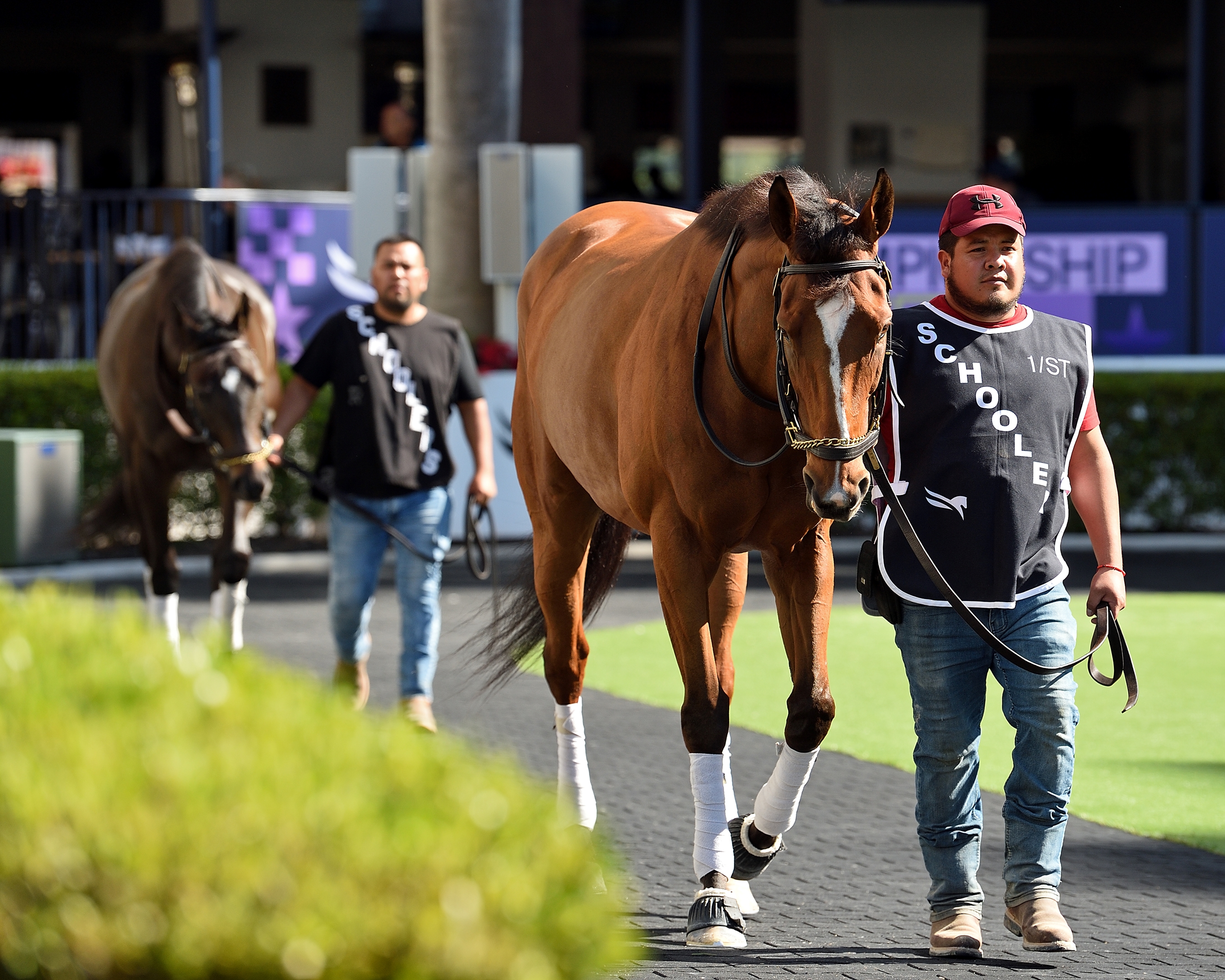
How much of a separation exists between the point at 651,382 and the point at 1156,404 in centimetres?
1060

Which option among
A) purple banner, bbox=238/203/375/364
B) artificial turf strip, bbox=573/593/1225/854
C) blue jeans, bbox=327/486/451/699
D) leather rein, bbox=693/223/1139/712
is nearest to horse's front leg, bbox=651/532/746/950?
leather rein, bbox=693/223/1139/712

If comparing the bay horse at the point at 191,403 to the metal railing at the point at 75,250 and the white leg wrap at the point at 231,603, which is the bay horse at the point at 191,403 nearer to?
the white leg wrap at the point at 231,603

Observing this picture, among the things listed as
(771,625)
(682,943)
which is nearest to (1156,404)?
(771,625)

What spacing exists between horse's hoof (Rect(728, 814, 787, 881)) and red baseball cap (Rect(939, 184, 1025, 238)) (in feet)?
5.65

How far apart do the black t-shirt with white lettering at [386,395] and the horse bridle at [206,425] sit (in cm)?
33

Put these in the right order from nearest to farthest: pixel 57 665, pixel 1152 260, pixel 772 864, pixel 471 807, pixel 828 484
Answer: pixel 471 807 → pixel 57 665 → pixel 828 484 → pixel 772 864 → pixel 1152 260

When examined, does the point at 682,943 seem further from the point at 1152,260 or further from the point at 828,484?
the point at 1152,260

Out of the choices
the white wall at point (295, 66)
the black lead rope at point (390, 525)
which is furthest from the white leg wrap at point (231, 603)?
the white wall at point (295, 66)

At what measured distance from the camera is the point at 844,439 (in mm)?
3822

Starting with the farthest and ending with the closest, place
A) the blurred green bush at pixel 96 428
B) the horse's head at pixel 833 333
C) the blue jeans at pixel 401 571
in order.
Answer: the blurred green bush at pixel 96 428 < the blue jeans at pixel 401 571 < the horse's head at pixel 833 333

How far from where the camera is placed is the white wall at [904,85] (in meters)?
22.6

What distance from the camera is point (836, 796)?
6.10 m

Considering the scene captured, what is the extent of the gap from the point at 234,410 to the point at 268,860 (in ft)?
19.3

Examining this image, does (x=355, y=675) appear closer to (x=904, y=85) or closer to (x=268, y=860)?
(x=268, y=860)
